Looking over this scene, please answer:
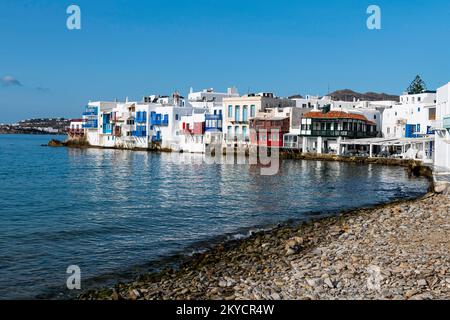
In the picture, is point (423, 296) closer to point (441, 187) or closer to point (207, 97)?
point (441, 187)

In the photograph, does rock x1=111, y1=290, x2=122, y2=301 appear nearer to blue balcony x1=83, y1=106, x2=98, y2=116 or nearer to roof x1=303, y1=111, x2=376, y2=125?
A: roof x1=303, y1=111, x2=376, y2=125

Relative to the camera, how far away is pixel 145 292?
10438mm

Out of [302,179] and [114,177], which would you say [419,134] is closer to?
[302,179]

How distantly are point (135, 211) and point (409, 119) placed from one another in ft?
152

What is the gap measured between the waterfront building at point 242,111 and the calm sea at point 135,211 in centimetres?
2680

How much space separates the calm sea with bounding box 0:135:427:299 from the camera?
1377 cm

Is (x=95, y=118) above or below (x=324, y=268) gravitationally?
above

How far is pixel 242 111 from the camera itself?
71812 mm

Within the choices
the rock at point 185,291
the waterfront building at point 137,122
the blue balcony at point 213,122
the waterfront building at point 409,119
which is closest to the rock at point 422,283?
the rock at point 185,291

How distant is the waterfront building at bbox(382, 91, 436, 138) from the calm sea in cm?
1550

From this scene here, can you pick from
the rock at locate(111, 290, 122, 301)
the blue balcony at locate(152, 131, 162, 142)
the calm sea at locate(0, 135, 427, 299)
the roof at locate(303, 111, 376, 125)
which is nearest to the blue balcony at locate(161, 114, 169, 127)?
the blue balcony at locate(152, 131, 162, 142)

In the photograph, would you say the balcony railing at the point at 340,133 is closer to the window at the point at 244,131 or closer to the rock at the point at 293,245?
the window at the point at 244,131

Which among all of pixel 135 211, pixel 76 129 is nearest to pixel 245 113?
pixel 135 211
